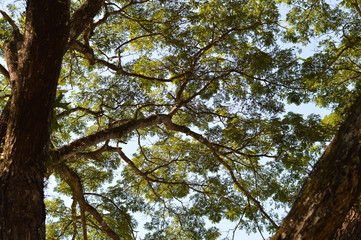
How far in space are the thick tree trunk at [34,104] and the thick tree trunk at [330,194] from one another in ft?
5.76

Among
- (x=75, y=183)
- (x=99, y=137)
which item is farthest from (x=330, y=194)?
(x=75, y=183)

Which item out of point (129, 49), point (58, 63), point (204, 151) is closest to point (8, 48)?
point (58, 63)

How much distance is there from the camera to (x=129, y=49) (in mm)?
8008

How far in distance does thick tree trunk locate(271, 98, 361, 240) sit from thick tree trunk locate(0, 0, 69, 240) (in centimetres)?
175

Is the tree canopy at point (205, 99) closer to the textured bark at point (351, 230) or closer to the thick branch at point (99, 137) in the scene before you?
the thick branch at point (99, 137)

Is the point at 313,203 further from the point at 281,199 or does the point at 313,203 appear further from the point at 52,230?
the point at 52,230

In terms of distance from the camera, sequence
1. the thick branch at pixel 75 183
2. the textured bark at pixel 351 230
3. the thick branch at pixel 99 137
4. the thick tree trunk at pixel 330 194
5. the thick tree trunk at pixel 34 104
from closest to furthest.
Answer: the thick tree trunk at pixel 330 194 → the textured bark at pixel 351 230 → the thick tree trunk at pixel 34 104 → the thick branch at pixel 99 137 → the thick branch at pixel 75 183

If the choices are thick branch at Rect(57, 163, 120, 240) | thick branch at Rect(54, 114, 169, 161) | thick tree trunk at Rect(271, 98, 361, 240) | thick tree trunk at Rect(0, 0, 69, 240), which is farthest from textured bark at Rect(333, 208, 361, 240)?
thick branch at Rect(57, 163, 120, 240)

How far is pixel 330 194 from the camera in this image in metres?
2.05

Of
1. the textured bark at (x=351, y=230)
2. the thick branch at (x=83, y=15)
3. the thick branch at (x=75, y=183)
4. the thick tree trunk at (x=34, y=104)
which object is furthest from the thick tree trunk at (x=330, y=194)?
the thick branch at (x=75, y=183)

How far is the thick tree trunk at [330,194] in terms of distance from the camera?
2.03m

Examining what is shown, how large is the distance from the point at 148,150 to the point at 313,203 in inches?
259

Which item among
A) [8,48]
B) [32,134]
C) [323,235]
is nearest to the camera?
[323,235]

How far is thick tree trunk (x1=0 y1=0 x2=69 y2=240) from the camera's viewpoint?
9.63 ft
